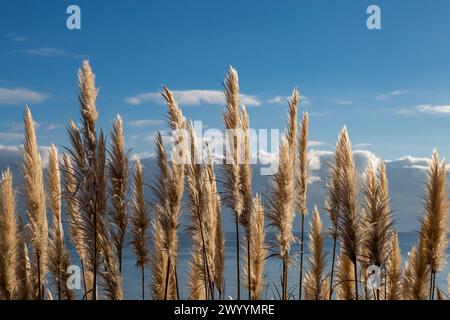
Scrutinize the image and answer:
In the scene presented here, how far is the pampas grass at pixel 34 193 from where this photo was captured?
5312mm

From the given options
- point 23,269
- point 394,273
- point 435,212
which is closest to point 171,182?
point 23,269

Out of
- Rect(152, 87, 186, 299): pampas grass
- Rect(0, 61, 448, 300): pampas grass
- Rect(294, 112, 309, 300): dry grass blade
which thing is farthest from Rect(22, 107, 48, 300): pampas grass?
Rect(294, 112, 309, 300): dry grass blade

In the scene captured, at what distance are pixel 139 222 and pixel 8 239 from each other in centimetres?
123

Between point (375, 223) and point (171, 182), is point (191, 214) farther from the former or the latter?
point (375, 223)

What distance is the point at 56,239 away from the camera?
18.0 feet

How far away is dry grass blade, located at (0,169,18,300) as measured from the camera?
5.41 metres

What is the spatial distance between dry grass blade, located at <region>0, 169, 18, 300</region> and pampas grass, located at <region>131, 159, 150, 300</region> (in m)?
1.13

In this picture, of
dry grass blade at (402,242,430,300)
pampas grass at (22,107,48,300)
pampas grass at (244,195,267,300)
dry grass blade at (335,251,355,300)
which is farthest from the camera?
dry grass blade at (335,251,355,300)

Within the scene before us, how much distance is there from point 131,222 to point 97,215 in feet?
2.71

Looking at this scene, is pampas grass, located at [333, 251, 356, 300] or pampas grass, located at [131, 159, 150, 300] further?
pampas grass, located at [333, 251, 356, 300]

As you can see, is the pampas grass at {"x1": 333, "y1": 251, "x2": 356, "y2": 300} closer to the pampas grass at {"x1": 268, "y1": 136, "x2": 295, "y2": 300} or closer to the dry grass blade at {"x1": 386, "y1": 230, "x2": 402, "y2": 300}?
the dry grass blade at {"x1": 386, "y1": 230, "x2": 402, "y2": 300}

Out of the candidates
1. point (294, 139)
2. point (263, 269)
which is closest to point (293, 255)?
point (263, 269)

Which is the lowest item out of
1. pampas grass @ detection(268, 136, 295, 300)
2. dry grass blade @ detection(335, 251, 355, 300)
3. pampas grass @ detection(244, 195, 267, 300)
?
dry grass blade @ detection(335, 251, 355, 300)

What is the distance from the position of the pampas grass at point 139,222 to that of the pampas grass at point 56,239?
2.19 ft
